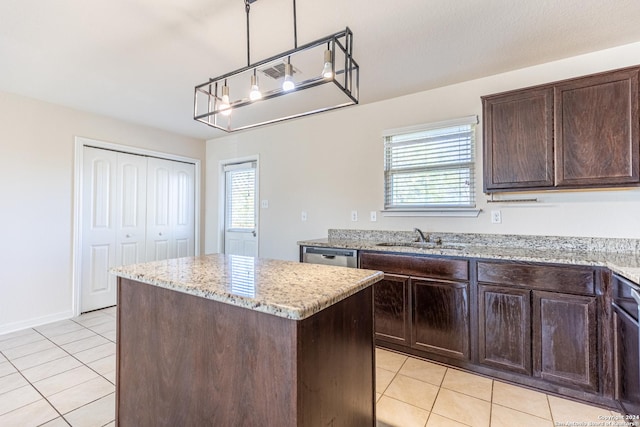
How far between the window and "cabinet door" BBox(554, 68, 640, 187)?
690 millimetres

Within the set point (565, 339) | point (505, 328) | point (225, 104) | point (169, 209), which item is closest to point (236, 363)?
point (225, 104)

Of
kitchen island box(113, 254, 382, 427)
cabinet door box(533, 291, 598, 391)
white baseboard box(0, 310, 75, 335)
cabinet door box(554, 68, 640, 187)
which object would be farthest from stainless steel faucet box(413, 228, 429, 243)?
white baseboard box(0, 310, 75, 335)

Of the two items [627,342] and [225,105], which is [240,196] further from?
[627,342]

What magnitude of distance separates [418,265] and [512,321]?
725 millimetres

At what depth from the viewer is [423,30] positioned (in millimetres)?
2041

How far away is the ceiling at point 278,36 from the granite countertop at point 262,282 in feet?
4.98

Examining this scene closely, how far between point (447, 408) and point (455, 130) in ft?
7.45

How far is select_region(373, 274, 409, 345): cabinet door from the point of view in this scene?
2549 mm

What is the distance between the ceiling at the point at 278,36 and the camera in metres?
1.82

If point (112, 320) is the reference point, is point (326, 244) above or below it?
above

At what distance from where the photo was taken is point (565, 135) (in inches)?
85.9

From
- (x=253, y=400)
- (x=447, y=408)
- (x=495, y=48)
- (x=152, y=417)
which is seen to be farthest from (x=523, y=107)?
(x=152, y=417)

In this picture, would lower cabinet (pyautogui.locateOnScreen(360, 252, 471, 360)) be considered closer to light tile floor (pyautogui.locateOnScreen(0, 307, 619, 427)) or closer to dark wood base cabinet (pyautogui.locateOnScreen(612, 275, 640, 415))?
light tile floor (pyautogui.locateOnScreen(0, 307, 619, 427))

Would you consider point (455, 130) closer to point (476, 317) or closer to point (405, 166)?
point (405, 166)
